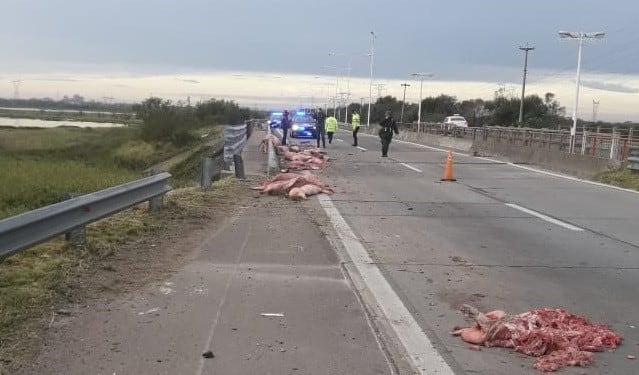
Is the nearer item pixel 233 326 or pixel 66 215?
pixel 233 326

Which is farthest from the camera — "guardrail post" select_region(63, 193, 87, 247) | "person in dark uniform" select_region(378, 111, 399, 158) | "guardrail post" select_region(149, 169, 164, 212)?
"person in dark uniform" select_region(378, 111, 399, 158)

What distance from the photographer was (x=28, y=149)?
61688 mm

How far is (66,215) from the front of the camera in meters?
7.19

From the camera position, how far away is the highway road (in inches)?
221

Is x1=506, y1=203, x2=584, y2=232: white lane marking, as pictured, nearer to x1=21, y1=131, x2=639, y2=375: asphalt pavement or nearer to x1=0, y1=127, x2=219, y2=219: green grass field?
x1=21, y1=131, x2=639, y2=375: asphalt pavement

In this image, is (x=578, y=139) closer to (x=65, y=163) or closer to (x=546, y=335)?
(x=546, y=335)

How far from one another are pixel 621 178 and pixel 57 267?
1767cm

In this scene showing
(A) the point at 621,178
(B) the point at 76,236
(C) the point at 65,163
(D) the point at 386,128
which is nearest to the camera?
(B) the point at 76,236

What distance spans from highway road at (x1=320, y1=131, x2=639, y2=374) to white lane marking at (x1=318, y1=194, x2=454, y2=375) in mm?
20

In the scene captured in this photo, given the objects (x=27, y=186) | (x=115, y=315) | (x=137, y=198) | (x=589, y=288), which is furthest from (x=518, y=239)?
(x=27, y=186)

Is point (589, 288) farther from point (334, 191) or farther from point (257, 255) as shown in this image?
point (334, 191)

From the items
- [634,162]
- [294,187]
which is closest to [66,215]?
[294,187]

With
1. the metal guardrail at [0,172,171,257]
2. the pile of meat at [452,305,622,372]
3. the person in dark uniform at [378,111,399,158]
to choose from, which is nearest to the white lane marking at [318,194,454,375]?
the pile of meat at [452,305,622,372]

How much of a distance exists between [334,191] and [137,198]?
6871 mm
